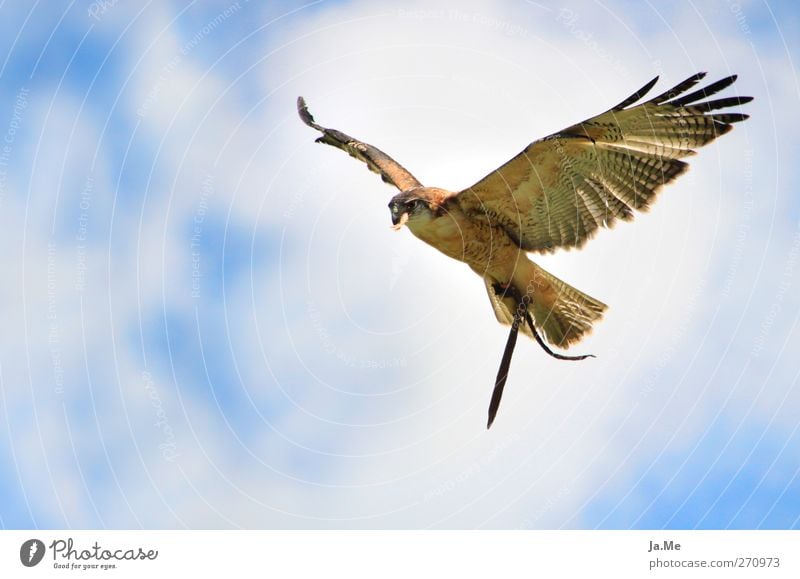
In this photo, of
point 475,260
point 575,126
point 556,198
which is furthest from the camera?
point 475,260

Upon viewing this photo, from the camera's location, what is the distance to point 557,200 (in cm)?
1144

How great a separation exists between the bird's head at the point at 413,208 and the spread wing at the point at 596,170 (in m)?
0.36

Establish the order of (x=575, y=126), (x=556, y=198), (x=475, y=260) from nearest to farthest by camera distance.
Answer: (x=575, y=126)
(x=556, y=198)
(x=475, y=260)

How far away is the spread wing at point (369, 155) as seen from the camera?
42.0 ft

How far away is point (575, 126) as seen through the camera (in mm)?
10578

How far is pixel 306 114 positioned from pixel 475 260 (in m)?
3.83

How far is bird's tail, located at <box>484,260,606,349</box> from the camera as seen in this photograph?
12.4 meters
